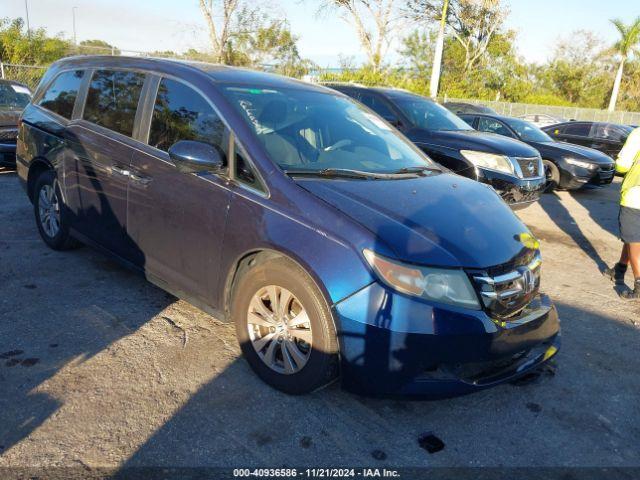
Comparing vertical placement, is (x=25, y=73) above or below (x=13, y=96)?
above

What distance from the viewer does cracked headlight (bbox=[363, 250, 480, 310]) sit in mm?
2545

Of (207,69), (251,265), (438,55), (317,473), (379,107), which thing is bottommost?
(317,473)

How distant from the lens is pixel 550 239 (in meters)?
7.05

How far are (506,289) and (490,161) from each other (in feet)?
15.4

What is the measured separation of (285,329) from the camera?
2.90 m

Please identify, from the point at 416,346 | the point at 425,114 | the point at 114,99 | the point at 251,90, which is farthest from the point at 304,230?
the point at 425,114

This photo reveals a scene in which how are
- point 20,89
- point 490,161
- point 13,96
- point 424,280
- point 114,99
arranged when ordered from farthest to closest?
point 20,89 → point 13,96 → point 490,161 → point 114,99 → point 424,280

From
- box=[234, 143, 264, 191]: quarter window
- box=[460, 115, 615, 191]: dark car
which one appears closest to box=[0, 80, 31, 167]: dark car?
box=[234, 143, 264, 191]: quarter window

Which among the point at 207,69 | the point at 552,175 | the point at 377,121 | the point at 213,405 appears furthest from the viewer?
the point at 552,175

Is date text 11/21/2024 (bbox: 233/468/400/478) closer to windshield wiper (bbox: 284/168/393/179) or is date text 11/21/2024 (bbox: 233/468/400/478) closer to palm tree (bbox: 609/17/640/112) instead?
windshield wiper (bbox: 284/168/393/179)

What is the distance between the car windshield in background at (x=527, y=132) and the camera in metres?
11.1

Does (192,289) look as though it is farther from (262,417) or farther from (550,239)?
(550,239)

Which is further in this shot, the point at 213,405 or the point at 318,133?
the point at 318,133

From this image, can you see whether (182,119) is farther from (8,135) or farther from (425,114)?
(8,135)
